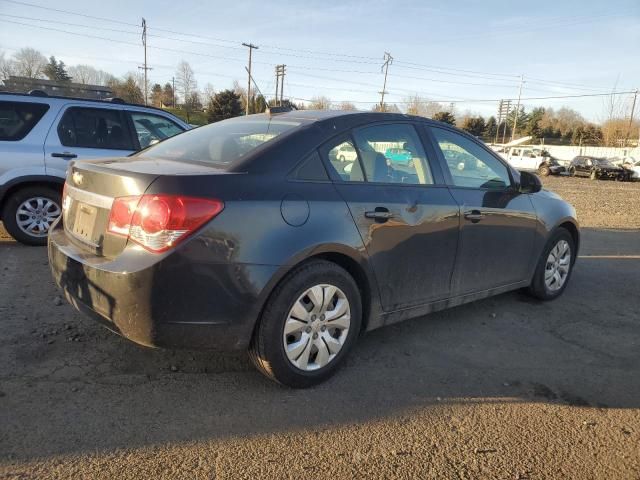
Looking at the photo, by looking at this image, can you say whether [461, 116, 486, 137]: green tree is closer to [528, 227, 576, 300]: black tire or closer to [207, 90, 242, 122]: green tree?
[207, 90, 242, 122]: green tree

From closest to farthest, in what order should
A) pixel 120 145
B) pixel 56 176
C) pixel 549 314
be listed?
pixel 549 314
pixel 56 176
pixel 120 145

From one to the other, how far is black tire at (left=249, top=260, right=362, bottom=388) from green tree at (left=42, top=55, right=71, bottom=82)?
9502 centimetres

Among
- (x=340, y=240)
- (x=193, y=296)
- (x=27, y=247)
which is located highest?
(x=340, y=240)

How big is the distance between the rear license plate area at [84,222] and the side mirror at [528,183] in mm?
3428

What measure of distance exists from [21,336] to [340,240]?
7.57 feet

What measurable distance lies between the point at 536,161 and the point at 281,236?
35.1 metres

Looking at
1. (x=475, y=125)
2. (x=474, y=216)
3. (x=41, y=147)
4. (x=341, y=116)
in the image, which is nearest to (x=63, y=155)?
(x=41, y=147)

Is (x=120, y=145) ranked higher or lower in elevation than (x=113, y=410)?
higher

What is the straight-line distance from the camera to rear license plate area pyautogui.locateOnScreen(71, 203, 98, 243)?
2.79 metres

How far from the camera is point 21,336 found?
3.41 metres

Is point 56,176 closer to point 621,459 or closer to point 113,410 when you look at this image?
point 113,410

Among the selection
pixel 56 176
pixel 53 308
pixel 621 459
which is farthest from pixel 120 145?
pixel 621 459

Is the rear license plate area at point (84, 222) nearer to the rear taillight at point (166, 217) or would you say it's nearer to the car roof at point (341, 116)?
the rear taillight at point (166, 217)

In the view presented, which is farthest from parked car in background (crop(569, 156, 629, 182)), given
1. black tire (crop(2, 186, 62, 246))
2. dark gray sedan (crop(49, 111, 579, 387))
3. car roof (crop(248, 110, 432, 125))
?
black tire (crop(2, 186, 62, 246))
